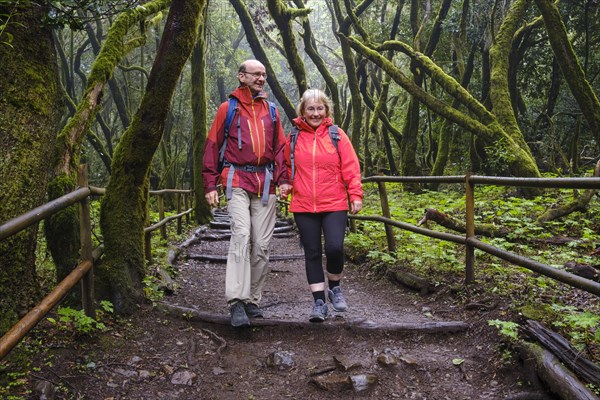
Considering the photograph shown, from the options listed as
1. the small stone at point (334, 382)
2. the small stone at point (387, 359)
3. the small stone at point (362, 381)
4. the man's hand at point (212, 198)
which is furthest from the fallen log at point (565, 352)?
the man's hand at point (212, 198)

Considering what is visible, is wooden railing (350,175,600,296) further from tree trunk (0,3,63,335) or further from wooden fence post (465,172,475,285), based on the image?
tree trunk (0,3,63,335)

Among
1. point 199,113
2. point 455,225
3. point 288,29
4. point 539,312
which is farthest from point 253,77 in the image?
point 199,113

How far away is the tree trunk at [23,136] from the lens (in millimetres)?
3121

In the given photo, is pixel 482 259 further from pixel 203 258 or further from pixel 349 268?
pixel 203 258

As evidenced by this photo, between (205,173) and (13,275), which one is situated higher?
(205,173)

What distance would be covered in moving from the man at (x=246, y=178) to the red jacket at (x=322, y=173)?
194mm

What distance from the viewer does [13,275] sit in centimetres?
313

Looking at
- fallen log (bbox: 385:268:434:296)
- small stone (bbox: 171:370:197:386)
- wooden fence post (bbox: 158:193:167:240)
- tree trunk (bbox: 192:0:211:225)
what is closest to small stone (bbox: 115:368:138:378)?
small stone (bbox: 171:370:197:386)

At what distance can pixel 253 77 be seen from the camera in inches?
170

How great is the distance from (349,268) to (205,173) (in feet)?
11.5

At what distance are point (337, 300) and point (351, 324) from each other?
1.18ft

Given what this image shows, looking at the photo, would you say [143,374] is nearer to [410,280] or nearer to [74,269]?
[74,269]

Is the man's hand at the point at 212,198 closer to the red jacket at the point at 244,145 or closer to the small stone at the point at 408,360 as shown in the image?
the red jacket at the point at 244,145

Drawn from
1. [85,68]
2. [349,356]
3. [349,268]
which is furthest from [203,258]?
[85,68]
